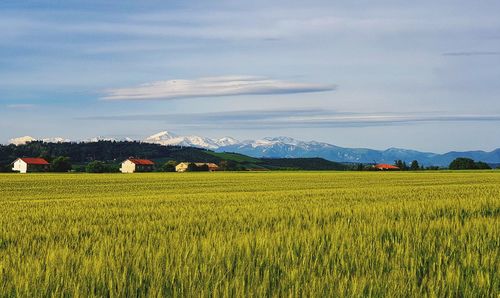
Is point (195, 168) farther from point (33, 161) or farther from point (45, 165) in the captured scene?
point (33, 161)

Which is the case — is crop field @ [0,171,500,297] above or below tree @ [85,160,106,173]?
above

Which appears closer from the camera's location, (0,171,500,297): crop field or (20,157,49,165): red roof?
(0,171,500,297): crop field

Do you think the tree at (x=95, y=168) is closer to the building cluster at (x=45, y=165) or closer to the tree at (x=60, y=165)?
the tree at (x=60, y=165)

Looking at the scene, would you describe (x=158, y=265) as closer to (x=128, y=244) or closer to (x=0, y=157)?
(x=128, y=244)

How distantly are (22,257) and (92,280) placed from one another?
87.4 inches

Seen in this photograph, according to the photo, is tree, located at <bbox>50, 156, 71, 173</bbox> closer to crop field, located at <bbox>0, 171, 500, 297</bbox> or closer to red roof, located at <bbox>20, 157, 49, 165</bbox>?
red roof, located at <bbox>20, 157, 49, 165</bbox>

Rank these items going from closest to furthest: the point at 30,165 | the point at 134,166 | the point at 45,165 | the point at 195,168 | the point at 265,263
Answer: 1. the point at 265,263
2. the point at 195,168
3. the point at 30,165
4. the point at 45,165
5. the point at 134,166

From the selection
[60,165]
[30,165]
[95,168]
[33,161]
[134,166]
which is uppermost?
[33,161]

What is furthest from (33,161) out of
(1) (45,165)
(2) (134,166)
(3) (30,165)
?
(2) (134,166)

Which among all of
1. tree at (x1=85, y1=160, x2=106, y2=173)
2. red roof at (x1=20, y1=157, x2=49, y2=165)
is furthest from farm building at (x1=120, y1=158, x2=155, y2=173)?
tree at (x1=85, y1=160, x2=106, y2=173)

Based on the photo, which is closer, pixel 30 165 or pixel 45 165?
pixel 30 165

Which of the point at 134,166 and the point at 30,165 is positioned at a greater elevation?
the point at 134,166

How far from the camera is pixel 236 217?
12.5 meters

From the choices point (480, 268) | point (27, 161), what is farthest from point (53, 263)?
point (27, 161)
